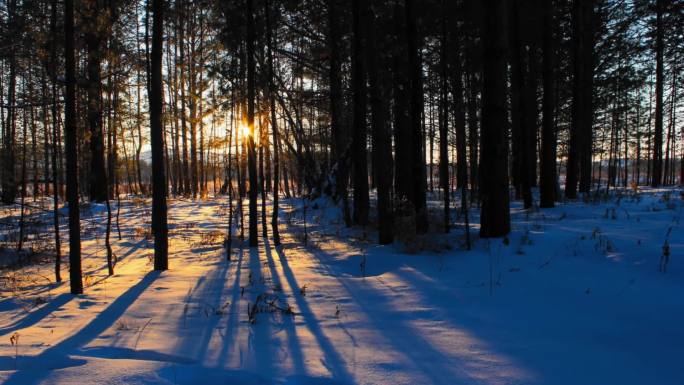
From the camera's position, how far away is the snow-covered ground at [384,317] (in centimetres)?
288

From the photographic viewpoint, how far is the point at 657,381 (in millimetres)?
2715

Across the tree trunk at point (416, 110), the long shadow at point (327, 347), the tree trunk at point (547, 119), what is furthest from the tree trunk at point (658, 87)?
the long shadow at point (327, 347)

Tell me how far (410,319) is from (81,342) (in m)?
2.97

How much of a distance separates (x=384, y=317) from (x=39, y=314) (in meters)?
3.92

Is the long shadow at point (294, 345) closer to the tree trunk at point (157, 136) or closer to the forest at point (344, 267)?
the forest at point (344, 267)

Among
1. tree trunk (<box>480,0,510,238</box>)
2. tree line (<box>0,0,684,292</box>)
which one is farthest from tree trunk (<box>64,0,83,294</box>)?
tree trunk (<box>480,0,510,238</box>)

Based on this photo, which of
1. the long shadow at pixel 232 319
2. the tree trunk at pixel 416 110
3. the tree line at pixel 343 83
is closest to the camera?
the long shadow at pixel 232 319

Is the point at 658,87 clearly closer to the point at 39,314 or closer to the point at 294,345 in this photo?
the point at 294,345

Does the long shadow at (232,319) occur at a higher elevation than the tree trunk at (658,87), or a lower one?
lower

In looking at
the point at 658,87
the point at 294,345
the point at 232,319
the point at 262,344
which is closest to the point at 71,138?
the point at 232,319

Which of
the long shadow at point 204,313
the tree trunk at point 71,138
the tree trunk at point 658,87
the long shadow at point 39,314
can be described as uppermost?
the tree trunk at point 658,87

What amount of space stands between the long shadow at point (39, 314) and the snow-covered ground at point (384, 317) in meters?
0.03

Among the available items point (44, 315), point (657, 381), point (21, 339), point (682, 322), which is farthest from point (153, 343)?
point (682, 322)

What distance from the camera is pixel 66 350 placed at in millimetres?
3262
